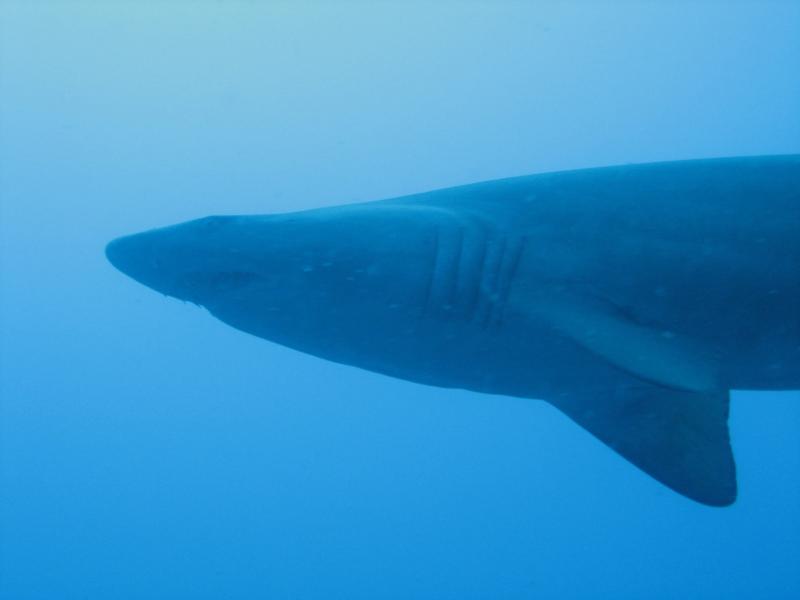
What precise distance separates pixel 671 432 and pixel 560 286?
61 cm

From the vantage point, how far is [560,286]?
250cm

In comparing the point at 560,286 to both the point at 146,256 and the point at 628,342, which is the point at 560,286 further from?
the point at 146,256

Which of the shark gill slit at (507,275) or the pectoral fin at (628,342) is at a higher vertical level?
the shark gill slit at (507,275)

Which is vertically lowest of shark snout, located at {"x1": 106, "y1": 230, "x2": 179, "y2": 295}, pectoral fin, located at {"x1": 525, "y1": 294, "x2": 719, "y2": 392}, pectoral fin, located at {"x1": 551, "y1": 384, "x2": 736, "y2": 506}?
pectoral fin, located at {"x1": 551, "y1": 384, "x2": 736, "y2": 506}

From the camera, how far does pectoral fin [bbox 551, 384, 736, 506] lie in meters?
2.44

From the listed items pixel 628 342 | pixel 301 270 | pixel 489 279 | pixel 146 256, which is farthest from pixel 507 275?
pixel 146 256

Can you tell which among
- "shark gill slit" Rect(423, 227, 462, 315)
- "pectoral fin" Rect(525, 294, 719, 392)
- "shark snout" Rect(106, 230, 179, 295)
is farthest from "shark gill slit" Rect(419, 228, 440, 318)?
"shark snout" Rect(106, 230, 179, 295)

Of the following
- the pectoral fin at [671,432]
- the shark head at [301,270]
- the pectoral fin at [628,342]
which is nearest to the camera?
the pectoral fin at [628,342]

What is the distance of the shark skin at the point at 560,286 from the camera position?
8.14 ft

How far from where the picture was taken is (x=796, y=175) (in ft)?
8.60

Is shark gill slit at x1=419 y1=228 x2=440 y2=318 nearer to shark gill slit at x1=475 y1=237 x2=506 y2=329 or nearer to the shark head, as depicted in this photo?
the shark head

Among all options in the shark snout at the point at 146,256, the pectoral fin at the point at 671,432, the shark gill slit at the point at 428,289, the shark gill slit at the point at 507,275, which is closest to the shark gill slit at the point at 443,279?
the shark gill slit at the point at 428,289

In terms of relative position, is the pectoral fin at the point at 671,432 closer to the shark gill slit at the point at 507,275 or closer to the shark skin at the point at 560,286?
the shark skin at the point at 560,286

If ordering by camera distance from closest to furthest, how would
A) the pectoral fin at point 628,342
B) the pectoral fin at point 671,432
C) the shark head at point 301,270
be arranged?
the pectoral fin at point 628,342 < the pectoral fin at point 671,432 < the shark head at point 301,270
